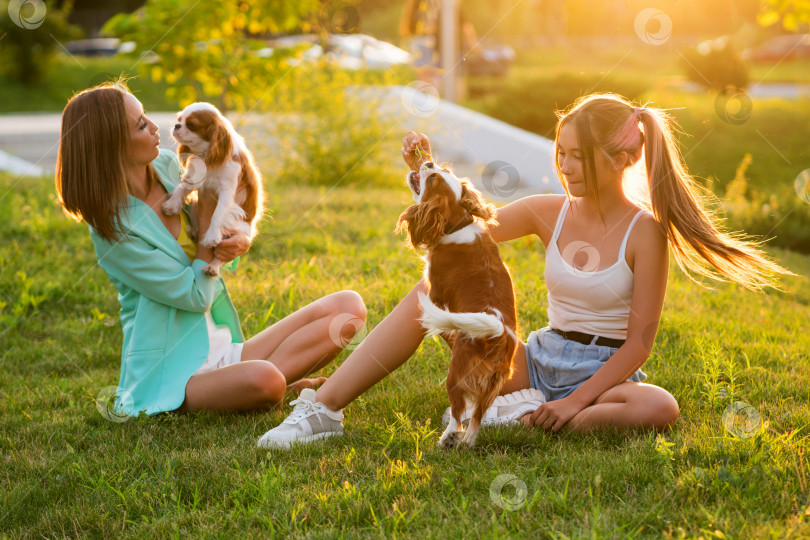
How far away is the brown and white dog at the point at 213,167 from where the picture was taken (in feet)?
11.2

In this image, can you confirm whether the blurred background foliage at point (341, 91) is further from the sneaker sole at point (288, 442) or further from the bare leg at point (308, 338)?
the sneaker sole at point (288, 442)

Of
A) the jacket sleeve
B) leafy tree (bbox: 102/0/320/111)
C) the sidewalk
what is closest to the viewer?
the jacket sleeve

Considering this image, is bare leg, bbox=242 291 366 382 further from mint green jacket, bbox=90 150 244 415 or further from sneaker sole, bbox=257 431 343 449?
sneaker sole, bbox=257 431 343 449

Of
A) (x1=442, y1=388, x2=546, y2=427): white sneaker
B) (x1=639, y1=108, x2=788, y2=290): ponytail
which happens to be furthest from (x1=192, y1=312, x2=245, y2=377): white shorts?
(x1=639, y1=108, x2=788, y2=290): ponytail

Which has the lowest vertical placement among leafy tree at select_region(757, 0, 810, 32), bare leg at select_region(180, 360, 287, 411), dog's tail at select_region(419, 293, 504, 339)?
bare leg at select_region(180, 360, 287, 411)

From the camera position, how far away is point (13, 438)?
348 centimetres

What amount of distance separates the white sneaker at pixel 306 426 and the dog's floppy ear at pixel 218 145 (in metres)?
1.18

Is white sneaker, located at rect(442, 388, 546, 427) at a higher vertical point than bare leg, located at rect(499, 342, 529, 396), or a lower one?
lower

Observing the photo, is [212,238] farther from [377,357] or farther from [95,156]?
[377,357]

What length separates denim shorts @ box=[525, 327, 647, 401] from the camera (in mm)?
3184

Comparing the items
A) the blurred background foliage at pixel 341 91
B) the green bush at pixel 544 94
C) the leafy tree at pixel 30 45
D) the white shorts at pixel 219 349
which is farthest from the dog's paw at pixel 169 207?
the leafy tree at pixel 30 45

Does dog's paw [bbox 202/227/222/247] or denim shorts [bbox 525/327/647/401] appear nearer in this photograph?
denim shorts [bbox 525/327/647/401]

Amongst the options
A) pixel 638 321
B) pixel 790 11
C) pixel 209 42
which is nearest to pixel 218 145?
pixel 638 321

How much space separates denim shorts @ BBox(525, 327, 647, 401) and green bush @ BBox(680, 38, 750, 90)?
15398 mm
